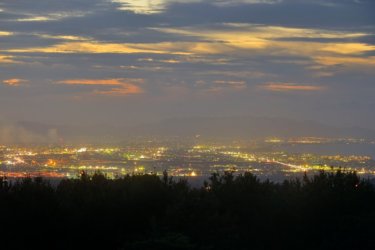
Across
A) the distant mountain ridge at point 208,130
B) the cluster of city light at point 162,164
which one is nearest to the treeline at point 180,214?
the cluster of city light at point 162,164

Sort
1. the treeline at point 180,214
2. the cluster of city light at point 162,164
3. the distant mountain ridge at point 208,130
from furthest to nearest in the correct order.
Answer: the distant mountain ridge at point 208,130 < the cluster of city light at point 162,164 < the treeline at point 180,214

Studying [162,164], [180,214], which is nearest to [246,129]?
[162,164]

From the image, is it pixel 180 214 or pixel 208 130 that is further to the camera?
pixel 208 130

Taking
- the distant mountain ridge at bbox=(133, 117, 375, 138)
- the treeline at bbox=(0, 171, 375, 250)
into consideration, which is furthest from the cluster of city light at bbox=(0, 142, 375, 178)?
the distant mountain ridge at bbox=(133, 117, 375, 138)

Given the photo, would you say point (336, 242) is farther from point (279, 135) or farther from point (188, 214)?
point (279, 135)

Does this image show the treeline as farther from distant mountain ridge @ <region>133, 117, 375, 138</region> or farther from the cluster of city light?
distant mountain ridge @ <region>133, 117, 375, 138</region>

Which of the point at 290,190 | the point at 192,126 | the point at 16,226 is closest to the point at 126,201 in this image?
the point at 16,226

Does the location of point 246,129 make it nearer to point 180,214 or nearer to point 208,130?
point 208,130

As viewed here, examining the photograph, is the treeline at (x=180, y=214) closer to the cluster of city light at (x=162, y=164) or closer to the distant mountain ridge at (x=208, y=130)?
the cluster of city light at (x=162, y=164)
